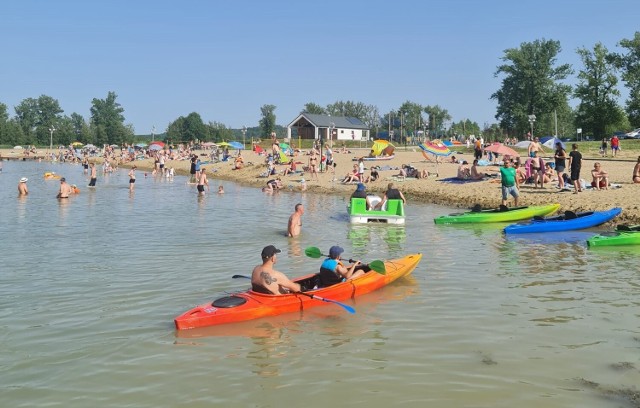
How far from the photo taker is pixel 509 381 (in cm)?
627

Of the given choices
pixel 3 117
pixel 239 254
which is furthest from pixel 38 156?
pixel 239 254

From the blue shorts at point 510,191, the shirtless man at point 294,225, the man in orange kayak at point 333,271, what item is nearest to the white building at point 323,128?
the blue shorts at point 510,191

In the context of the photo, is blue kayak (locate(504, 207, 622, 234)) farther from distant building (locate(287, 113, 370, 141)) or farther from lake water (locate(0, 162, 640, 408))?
distant building (locate(287, 113, 370, 141))

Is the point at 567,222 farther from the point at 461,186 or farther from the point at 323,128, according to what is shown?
the point at 323,128

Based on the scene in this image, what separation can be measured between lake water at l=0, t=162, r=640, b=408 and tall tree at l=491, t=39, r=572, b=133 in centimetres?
5367

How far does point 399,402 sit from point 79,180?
3899 cm

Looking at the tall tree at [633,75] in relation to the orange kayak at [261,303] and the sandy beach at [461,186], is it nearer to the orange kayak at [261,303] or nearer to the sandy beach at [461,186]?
the sandy beach at [461,186]

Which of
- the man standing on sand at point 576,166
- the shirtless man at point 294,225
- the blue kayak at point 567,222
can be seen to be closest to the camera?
the shirtless man at point 294,225

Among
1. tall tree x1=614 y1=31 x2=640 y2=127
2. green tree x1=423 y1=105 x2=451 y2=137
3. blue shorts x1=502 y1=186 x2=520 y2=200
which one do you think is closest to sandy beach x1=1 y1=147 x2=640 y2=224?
blue shorts x1=502 y1=186 x2=520 y2=200

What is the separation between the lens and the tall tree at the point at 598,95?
56.8 m

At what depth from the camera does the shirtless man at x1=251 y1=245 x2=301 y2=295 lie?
8470 mm

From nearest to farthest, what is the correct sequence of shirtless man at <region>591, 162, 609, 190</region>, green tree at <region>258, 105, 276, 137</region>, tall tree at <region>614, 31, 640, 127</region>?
shirtless man at <region>591, 162, 609, 190</region> < tall tree at <region>614, 31, 640, 127</region> < green tree at <region>258, 105, 276, 137</region>

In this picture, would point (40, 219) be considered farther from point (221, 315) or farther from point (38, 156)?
point (38, 156)

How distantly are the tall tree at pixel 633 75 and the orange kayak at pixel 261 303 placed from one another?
180ft
